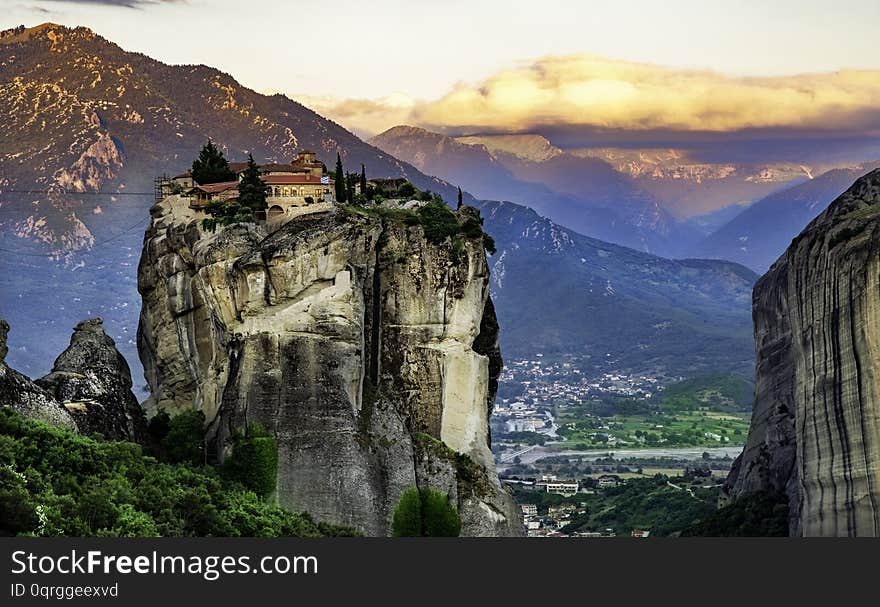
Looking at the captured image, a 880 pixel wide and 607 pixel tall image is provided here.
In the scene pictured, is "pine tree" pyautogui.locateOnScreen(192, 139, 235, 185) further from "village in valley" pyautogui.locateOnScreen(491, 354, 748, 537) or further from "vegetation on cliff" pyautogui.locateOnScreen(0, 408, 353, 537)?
"village in valley" pyautogui.locateOnScreen(491, 354, 748, 537)

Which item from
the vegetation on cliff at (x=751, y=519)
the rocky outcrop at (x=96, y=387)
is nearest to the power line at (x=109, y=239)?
the rocky outcrop at (x=96, y=387)

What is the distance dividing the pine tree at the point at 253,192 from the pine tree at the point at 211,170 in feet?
21.1

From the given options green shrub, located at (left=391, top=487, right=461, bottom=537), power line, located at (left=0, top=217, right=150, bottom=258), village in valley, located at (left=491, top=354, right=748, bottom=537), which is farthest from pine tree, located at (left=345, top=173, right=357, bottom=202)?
power line, located at (left=0, top=217, right=150, bottom=258)

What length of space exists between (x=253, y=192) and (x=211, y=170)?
7.44 meters

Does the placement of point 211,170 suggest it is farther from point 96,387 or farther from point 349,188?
point 96,387

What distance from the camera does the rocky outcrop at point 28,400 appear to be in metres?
56.1

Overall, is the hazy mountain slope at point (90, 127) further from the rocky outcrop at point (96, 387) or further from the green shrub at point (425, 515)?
the green shrub at point (425, 515)

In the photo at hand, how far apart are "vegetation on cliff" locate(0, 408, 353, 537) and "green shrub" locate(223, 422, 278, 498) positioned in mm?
526

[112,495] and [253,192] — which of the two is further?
[253,192]

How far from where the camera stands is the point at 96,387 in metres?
62.9

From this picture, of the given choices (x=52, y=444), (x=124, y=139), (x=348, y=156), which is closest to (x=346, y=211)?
(x=52, y=444)

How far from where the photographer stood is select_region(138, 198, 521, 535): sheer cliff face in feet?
199

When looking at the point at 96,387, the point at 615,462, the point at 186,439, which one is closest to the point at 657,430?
the point at 615,462

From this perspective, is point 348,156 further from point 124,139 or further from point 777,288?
point 777,288
